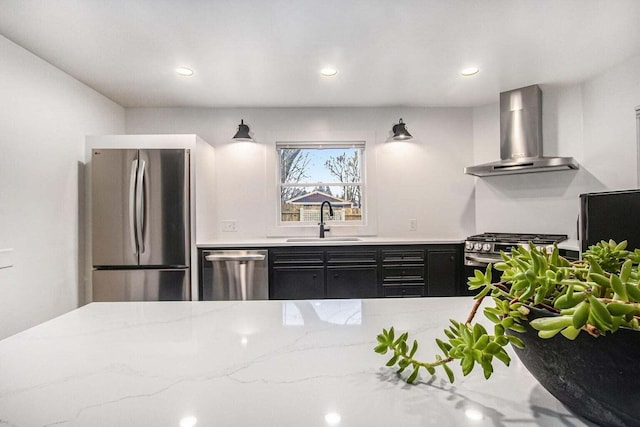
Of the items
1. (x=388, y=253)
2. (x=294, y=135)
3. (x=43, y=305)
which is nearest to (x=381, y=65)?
(x=294, y=135)

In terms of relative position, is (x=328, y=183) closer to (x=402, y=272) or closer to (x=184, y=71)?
(x=402, y=272)

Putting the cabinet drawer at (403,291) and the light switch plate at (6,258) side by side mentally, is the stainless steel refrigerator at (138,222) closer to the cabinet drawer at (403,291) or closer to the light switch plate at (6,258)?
the light switch plate at (6,258)

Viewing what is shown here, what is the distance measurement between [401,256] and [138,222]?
2.37 meters

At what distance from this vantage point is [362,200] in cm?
370

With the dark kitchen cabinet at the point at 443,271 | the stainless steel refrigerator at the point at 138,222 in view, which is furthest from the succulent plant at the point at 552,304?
the stainless steel refrigerator at the point at 138,222

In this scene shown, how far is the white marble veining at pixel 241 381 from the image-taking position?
467 millimetres

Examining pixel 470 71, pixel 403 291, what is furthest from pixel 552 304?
pixel 470 71

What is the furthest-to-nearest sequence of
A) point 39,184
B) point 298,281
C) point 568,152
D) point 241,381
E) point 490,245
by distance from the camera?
1. point 568,152
2. point 298,281
3. point 490,245
4. point 39,184
5. point 241,381

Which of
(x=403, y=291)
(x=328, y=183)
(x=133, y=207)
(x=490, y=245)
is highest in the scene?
(x=328, y=183)

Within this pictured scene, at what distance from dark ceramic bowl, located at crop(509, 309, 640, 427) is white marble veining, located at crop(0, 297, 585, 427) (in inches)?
2.2

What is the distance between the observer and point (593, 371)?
38cm

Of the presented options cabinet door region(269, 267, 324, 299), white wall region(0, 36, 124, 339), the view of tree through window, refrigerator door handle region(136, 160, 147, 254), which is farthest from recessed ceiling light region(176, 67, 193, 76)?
cabinet door region(269, 267, 324, 299)

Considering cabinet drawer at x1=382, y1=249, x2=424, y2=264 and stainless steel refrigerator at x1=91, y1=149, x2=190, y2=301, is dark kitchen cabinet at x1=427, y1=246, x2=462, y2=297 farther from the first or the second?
stainless steel refrigerator at x1=91, y1=149, x2=190, y2=301

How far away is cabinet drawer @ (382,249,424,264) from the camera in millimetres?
3004
